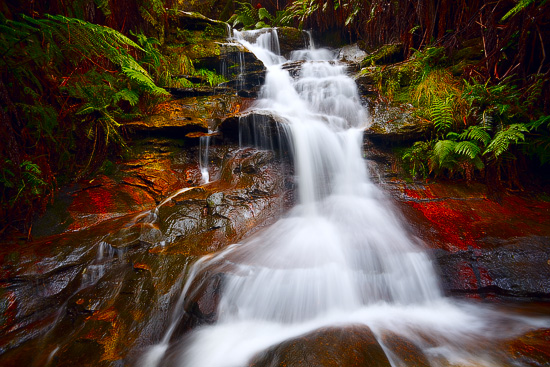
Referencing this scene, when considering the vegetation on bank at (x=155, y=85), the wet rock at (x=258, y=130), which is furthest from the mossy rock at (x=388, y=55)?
the wet rock at (x=258, y=130)

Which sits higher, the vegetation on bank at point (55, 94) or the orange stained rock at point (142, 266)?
the vegetation on bank at point (55, 94)

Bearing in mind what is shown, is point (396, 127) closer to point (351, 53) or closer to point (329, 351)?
point (329, 351)

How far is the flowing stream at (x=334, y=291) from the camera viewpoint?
198 centimetres

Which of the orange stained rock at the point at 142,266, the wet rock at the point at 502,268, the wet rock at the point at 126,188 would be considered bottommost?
the wet rock at the point at 502,268

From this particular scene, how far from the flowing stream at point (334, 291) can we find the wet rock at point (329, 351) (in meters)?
0.18

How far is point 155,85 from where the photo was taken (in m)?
4.12

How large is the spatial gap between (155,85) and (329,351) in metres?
4.71

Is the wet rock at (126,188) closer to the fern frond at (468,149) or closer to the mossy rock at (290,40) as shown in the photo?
the fern frond at (468,149)

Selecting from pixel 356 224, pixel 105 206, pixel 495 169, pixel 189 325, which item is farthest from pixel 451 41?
pixel 105 206

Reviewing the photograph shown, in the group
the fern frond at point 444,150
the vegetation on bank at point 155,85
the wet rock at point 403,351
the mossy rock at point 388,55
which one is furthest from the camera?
the mossy rock at point 388,55

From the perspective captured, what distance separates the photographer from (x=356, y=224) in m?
3.42

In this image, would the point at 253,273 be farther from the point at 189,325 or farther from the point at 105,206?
the point at 105,206

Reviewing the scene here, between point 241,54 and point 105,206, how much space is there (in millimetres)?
6181

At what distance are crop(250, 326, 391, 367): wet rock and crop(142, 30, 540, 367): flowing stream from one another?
0.58 feet
